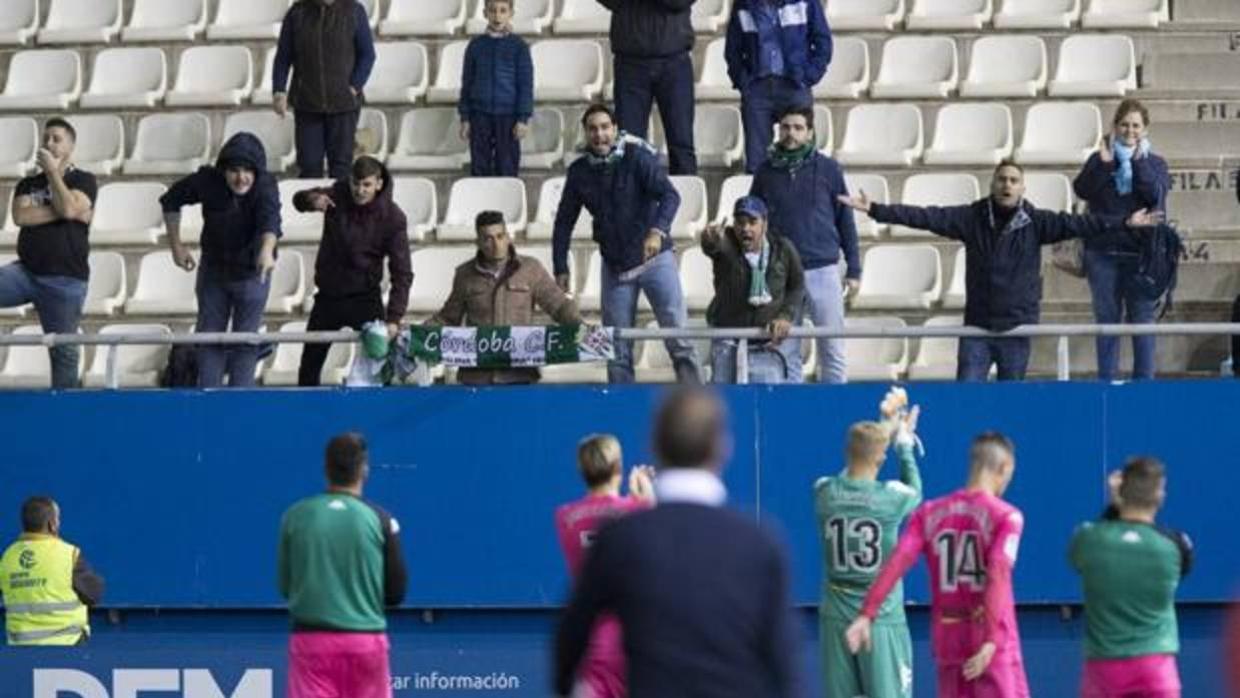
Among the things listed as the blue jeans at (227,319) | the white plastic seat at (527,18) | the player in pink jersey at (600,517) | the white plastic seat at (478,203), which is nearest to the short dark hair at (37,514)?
the blue jeans at (227,319)

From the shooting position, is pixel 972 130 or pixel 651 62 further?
pixel 972 130

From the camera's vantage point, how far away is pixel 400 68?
73.5 feet

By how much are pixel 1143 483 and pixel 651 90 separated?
755 cm

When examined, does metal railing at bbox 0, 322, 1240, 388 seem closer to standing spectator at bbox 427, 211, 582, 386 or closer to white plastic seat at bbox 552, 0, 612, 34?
standing spectator at bbox 427, 211, 582, 386

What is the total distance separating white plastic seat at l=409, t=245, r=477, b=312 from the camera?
19672 mm

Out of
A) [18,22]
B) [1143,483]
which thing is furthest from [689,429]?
[18,22]

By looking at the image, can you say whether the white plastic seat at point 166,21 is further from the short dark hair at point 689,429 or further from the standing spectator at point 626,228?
the short dark hair at point 689,429

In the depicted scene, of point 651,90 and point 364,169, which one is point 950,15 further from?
point 364,169

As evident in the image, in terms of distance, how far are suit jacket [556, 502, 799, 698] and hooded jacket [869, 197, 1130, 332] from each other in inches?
358

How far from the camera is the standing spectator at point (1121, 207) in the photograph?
17625 millimetres

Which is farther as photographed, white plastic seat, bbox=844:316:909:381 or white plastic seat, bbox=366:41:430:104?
white plastic seat, bbox=366:41:430:104

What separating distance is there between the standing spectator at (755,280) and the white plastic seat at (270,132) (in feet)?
16.5

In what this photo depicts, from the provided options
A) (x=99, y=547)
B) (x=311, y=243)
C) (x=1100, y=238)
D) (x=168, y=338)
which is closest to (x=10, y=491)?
(x=99, y=547)

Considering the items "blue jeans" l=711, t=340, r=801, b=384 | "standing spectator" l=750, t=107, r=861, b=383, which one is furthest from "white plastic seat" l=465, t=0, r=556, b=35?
"blue jeans" l=711, t=340, r=801, b=384
